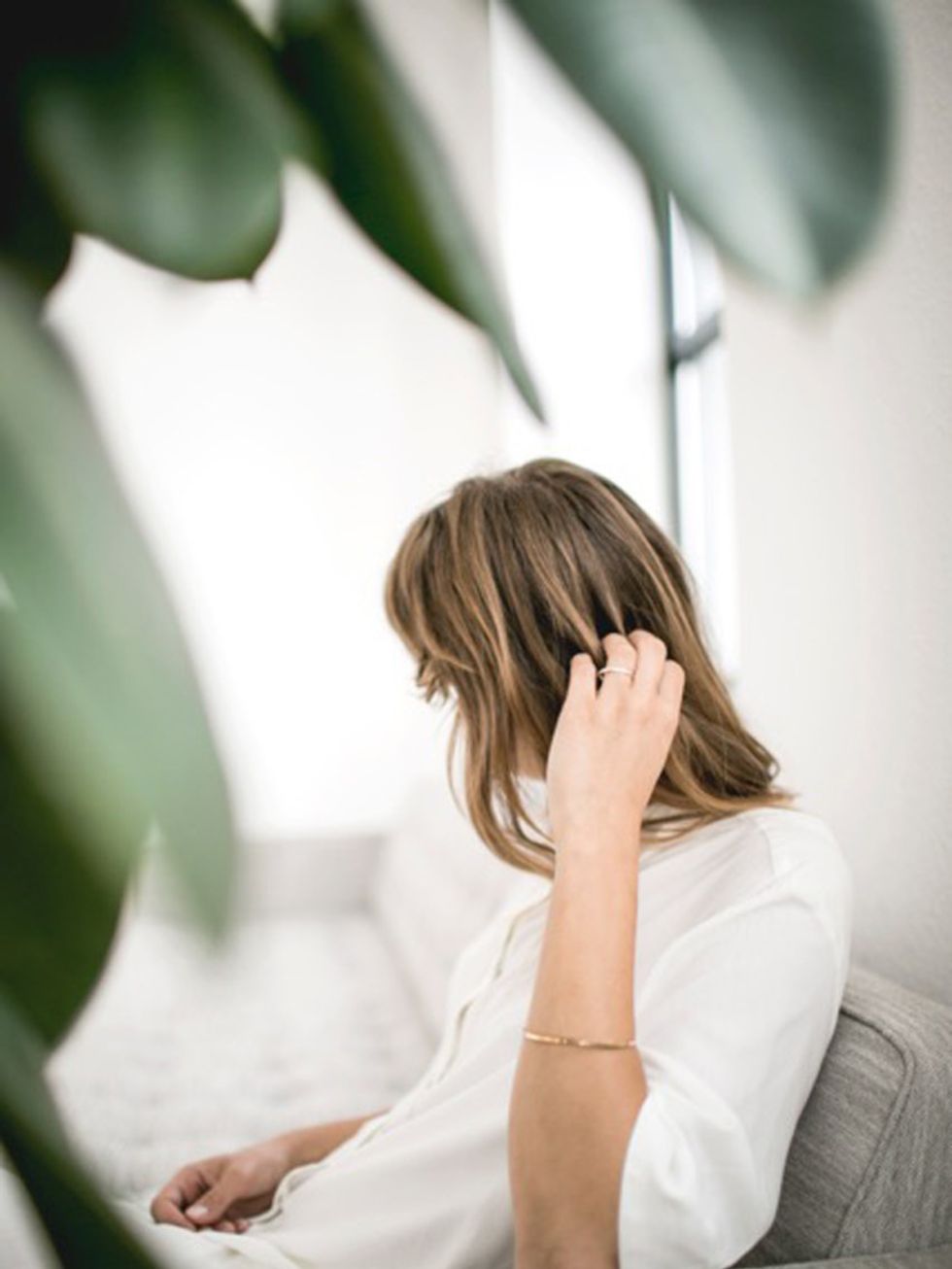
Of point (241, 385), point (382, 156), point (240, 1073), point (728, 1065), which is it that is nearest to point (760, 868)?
point (728, 1065)

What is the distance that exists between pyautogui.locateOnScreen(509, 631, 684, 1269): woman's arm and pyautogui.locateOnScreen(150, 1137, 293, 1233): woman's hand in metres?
0.47

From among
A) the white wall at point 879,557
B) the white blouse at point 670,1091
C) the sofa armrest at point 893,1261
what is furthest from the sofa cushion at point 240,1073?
the white wall at point 879,557

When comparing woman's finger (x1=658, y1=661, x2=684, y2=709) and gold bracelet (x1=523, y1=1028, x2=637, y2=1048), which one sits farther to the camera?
woman's finger (x1=658, y1=661, x2=684, y2=709)

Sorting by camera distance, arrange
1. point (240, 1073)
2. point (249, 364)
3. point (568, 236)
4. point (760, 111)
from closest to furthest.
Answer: point (760, 111)
point (568, 236)
point (249, 364)
point (240, 1073)

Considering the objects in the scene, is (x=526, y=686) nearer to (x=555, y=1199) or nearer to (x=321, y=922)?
(x=555, y=1199)

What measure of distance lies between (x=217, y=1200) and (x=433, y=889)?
97 centimetres

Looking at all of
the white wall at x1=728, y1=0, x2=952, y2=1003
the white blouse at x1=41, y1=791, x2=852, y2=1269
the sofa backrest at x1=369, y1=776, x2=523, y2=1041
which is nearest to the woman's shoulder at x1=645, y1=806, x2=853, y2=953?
the white blouse at x1=41, y1=791, x2=852, y2=1269

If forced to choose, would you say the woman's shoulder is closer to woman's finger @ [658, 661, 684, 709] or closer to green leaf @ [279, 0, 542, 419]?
woman's finger @ [658, 661, 684, 709]

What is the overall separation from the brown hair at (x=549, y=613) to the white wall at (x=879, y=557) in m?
0.21

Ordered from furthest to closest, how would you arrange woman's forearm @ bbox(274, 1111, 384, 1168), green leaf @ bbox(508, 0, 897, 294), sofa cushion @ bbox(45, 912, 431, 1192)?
sofa cushion @ bbox(45, 912, 431, 1192) → woman's forearm @ bbox(274, 1111, 384, 1168) → green leaf @ bbox(508, 0, 897, 294)

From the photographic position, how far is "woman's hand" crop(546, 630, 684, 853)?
75 centimetres

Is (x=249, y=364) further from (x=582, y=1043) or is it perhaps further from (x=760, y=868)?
(x=760, y=868)

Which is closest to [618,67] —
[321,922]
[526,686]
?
[526,686]

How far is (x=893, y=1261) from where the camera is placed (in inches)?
29.3
